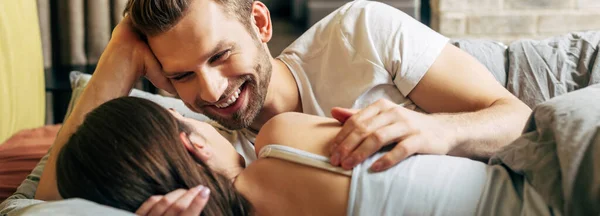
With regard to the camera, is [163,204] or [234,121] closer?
[163,204]

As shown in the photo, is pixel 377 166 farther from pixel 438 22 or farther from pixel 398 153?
pixel 438 22

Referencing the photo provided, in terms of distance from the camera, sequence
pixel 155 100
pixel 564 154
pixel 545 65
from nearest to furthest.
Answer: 1. pixel 564 154
2. pixel 545 65
3. pixel 155 100

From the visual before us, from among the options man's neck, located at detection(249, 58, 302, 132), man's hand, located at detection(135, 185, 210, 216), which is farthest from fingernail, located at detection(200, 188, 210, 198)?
man's neck, located at detection(249, 58, 302, 132)

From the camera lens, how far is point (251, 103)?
60.3 inches

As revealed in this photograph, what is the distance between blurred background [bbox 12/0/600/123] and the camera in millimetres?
2758

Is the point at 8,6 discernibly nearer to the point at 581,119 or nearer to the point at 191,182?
the point at 191,182

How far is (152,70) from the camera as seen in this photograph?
1.55 meters

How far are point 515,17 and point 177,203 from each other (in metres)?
2.12

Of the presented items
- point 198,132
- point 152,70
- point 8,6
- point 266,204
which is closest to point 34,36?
point 8,6

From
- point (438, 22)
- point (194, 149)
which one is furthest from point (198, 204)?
point (438, 22)

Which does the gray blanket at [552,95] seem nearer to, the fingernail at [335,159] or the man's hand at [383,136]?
the man's hand at [383,136]

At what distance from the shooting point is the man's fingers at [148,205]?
1.02 m

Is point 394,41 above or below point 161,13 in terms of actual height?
below

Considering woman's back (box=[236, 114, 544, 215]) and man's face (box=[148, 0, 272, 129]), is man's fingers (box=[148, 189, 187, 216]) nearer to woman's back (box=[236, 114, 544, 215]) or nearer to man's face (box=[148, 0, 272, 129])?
woman's back (box=[236, 114, 544, 215])
